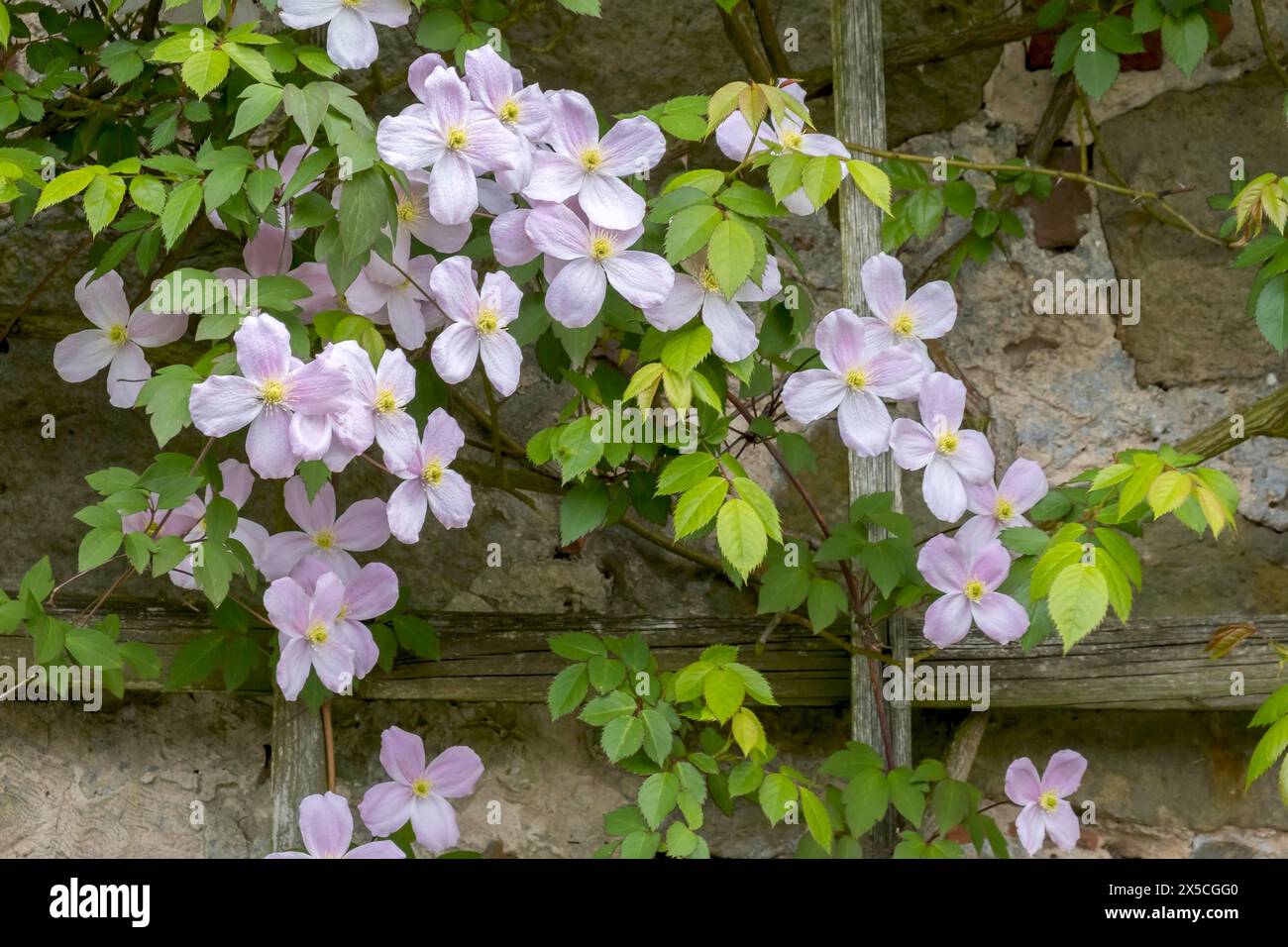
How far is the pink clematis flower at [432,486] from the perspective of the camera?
5.00ft

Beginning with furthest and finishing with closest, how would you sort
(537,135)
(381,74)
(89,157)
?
1. (381,74)
2. (89,157)
3. (537,135)

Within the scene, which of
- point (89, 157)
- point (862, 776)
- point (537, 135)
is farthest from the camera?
point (89, 157)

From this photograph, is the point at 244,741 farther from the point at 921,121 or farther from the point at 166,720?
the point at 921,121

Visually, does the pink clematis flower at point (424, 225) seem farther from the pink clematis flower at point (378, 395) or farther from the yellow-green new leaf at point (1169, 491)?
the yellow-green new leaf at point (1169, 491)

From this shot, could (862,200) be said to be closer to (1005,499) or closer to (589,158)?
(1005,499)

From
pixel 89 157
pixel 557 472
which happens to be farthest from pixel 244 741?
pixel 89 157

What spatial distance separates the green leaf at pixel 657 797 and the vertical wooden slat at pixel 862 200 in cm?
46

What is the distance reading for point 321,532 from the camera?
1.75 m

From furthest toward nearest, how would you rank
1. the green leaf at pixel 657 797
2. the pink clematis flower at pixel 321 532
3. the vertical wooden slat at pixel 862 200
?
the vertical wooden slat at pixel 862 200
the pink clematis flower at pixel 321 532
the green leaf at pixel 657 797

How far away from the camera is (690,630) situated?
1.95 m

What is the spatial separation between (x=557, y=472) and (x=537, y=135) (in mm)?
617

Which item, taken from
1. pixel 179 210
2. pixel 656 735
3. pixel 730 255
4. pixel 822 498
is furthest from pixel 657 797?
pixel 179 210

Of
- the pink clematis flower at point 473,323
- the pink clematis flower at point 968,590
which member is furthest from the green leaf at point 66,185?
the pink clematis flower at point 968,590
